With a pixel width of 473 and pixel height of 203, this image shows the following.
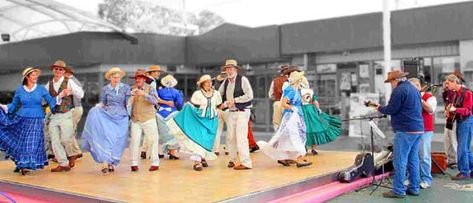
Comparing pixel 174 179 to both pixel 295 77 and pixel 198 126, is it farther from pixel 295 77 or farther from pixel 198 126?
pixel 295 77

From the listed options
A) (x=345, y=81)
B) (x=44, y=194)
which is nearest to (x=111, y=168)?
(x=44, y=194)

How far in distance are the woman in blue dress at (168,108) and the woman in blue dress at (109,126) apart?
141cm

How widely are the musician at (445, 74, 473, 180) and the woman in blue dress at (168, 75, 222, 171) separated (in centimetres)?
361

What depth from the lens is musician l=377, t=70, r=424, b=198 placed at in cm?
643

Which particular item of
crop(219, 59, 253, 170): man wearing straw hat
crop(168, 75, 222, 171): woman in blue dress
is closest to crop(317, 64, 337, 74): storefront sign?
crop(219, 59, 253, 170): man wearing straw hat

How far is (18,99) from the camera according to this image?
25.5 ft

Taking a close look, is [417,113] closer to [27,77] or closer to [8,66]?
[27,77]

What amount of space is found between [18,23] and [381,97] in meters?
17.6

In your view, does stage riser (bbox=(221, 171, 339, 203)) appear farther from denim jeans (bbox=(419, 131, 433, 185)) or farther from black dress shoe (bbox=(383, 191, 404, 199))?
denim jeans (bbox=(419, 131, 433, 185))

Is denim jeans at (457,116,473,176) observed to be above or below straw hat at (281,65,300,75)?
below

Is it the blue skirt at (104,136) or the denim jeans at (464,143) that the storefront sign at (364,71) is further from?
the blue skirt at (104,136)

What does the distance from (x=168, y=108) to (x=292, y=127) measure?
8.43ft

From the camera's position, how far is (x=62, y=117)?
26.3ft

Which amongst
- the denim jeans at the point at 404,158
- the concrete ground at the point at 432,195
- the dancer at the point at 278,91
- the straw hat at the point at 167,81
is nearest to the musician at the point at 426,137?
the concrete ground at the point at 432,195
